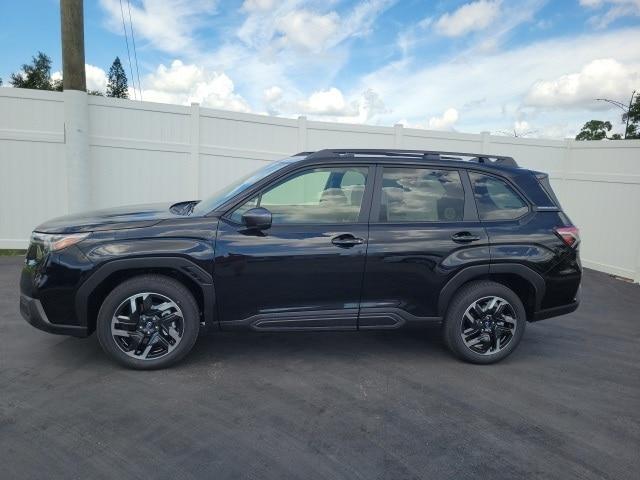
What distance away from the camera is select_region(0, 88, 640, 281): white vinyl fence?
26.4 ft

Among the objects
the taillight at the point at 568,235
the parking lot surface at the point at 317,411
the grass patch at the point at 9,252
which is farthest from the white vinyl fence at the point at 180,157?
the taillight at the point at 568,235

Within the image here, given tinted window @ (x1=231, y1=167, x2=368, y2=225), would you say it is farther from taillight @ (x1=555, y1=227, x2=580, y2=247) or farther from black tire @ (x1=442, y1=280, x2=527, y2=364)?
taillight @ (x1=555, y1=227, x2=580, y2=247)

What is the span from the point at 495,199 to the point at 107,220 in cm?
330

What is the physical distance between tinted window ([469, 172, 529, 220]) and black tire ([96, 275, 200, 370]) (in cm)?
260

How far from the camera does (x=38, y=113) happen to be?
8008mm

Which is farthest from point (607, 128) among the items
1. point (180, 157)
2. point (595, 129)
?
point (180, 157)

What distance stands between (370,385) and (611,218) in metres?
7.09

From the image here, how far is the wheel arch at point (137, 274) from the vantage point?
3768 mm

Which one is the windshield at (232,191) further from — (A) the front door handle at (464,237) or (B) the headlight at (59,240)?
(A) the front door handle at (464,237)

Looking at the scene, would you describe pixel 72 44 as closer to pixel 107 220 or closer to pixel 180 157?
pixel 180 157

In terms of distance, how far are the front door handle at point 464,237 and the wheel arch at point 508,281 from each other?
23 centimetres

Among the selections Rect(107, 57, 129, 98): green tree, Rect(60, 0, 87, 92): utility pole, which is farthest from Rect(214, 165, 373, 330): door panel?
Rect(107, 57, 129, 98): green tree

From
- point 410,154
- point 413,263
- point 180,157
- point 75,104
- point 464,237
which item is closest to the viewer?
point 413,263

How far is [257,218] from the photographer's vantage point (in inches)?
150
